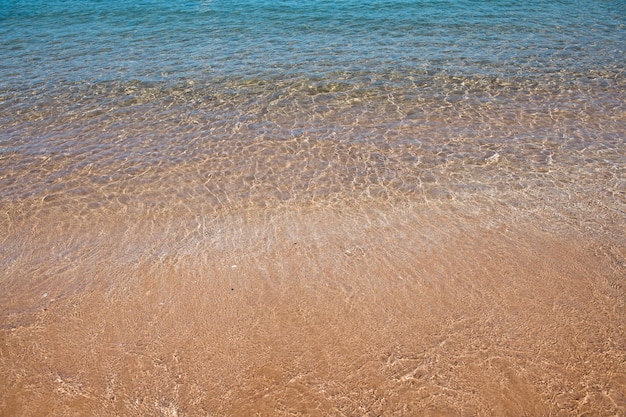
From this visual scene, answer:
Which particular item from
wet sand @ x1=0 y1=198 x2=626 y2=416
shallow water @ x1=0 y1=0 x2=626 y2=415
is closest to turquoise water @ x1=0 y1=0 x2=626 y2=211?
shallow water @ x1=0 y1=0 x2=626 y2=415

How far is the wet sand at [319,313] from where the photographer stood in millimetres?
2967

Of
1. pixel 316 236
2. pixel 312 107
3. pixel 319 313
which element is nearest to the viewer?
pixel 319 313

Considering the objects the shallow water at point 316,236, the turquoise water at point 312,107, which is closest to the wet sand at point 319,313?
the shallow water at point 316,236

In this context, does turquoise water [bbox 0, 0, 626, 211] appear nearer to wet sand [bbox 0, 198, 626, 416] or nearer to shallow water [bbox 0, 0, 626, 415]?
shallow water [bbox 0, 0, 626, 415]

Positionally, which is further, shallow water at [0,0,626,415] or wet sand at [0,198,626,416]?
shallow water at [0,0,626,415]

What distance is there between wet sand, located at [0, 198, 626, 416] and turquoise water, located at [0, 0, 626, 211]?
701mm

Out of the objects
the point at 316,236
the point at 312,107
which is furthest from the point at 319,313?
the point at 312,107

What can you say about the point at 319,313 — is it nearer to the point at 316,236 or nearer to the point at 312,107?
the point at 316,236

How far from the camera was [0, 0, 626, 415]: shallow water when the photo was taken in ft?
10.1

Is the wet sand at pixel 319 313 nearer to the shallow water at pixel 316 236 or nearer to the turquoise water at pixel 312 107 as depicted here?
the shallow water at pixel 316 236

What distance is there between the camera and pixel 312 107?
24.5 ft

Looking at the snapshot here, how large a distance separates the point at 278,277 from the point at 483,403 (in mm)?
1862

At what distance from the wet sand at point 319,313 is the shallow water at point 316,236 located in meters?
0.02

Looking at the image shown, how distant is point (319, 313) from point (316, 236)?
1.02 m
